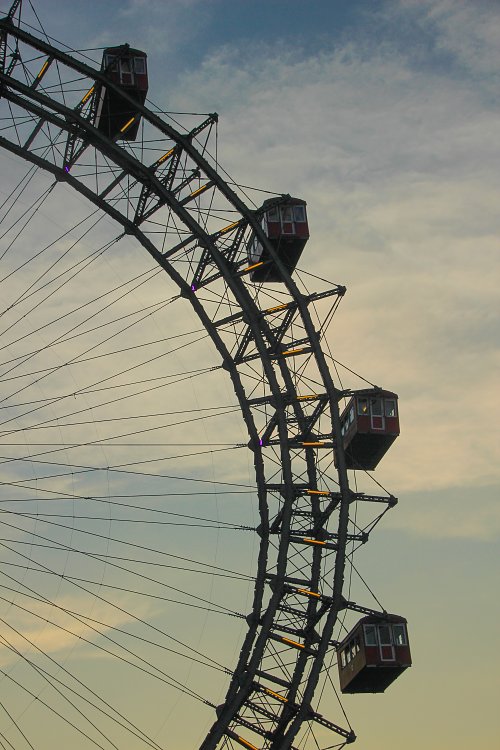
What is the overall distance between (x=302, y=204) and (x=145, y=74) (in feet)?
24.1

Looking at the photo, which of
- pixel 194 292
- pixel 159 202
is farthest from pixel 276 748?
pixel 159 202

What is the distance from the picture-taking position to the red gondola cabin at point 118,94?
39375 millimetres

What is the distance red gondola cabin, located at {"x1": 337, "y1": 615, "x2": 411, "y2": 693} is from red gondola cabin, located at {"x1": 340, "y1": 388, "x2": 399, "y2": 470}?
5.62 metres

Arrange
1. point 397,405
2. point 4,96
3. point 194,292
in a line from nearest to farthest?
point 4,96, point 194,292, point 397,405

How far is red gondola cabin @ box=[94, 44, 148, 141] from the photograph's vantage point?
129 feet

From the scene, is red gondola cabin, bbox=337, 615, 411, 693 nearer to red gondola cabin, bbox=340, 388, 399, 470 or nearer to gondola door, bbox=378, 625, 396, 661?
gondola door, bbox=378, 625, 396, 661

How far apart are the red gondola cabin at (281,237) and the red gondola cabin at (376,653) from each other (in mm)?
Result: 12775

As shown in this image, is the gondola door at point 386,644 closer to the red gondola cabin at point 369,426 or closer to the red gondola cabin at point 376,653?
the red gondola cabin at point 376,653

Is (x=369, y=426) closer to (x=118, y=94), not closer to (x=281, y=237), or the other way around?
(x=281, y=237)

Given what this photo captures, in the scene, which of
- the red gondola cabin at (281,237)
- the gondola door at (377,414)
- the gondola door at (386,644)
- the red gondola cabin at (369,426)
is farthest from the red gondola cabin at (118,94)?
the gondola door at (386,644)

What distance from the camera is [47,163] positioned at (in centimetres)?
3909

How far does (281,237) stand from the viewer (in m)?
42.4

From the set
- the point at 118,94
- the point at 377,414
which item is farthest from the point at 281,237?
the point at 118,94

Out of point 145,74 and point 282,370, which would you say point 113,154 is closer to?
point 145,74
